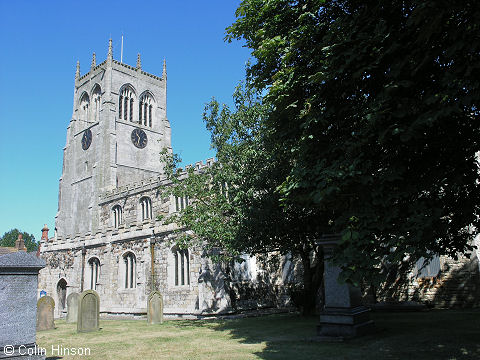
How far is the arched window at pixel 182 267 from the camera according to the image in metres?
20.3

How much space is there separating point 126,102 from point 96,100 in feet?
14.9

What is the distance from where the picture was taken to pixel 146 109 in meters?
50.9

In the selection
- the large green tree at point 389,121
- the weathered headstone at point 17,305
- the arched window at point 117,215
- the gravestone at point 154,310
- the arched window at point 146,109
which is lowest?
the gravestone at point 154,310

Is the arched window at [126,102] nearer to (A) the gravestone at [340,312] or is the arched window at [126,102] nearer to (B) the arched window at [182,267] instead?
(B) the arched window at [182,267]

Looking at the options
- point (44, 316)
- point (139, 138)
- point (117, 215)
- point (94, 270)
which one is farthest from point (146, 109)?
point (44, 316)

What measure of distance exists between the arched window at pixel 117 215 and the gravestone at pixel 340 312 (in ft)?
96.1

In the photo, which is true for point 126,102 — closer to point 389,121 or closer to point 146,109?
point 146,109

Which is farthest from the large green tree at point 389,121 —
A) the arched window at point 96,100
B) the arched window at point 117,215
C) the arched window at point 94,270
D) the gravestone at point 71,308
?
the arched window at point 96,100

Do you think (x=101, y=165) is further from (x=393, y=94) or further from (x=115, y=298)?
(x=393, y=94)

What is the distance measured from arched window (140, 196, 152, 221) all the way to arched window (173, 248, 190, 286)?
12.6 m

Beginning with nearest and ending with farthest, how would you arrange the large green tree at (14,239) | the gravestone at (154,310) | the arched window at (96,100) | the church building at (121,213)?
the gravestone at (154,310)
the church building at (121,213)
the arched window at (96,100)
the large green tree at (14,239)

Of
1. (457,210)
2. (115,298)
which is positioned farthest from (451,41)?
(115,298)

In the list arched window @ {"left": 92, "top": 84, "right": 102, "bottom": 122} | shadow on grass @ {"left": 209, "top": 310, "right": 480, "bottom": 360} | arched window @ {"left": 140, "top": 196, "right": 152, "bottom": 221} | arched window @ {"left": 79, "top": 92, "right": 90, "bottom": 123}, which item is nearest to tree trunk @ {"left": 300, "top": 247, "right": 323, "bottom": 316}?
shadow on grass @ {"left": 209, "top": 310, "right": 480, "bottom": 360}

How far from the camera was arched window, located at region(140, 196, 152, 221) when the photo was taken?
1293 inches
